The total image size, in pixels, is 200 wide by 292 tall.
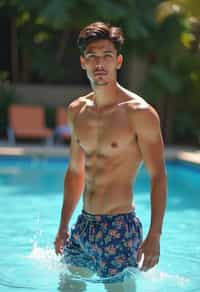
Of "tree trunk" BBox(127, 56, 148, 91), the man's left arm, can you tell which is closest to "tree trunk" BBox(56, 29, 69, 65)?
"tree trunk" BBox(127, 56, 148, 91)

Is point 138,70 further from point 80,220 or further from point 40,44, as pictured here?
point 80,220

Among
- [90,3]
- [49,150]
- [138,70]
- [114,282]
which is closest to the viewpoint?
[114,282]

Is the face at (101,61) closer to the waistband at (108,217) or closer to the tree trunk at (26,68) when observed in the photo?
the waistband at (108,217)

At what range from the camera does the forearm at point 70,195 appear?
339 cm

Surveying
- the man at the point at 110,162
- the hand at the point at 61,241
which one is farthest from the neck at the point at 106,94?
the hand at the point at 61,241

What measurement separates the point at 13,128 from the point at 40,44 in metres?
2.87

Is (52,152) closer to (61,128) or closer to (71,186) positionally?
(61,128)

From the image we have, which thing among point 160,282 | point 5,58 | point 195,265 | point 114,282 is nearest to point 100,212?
point 114,282

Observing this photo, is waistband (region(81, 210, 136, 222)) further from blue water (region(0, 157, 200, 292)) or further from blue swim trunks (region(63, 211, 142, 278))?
blue water (region(0, 157, 200, 292))

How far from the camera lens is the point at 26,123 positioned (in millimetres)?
13172

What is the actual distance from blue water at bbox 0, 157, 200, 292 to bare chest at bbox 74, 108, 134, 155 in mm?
623

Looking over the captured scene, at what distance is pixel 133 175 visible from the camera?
3.21 m

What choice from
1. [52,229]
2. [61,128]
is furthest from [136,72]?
[52,229]

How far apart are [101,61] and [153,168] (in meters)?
0.54
